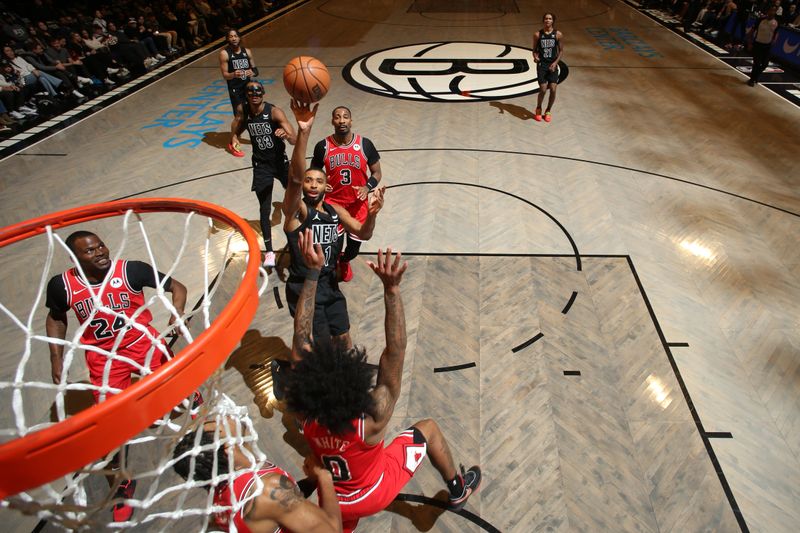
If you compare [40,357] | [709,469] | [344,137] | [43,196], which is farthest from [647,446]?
[43,196]

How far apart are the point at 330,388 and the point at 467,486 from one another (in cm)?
144

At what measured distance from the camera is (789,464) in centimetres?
323

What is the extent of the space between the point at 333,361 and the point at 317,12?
1784cm

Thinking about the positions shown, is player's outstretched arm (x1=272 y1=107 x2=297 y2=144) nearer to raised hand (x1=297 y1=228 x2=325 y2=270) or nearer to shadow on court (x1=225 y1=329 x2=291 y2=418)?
shadow on court (x1=225 y1=329 x2=291 y2=418)

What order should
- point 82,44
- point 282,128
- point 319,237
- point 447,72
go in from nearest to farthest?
point 319,237
point 282,128
point 82,44
point 447,72

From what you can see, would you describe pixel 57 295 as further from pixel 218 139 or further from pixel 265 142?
pixel 218 139

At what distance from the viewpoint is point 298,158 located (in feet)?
9.82

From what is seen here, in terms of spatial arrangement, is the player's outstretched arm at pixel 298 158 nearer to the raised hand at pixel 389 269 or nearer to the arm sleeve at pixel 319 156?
the raised hand at pixel 389 269

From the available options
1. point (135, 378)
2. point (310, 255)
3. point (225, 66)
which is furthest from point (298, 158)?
point (225, 66)

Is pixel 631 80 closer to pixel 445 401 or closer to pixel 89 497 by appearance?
pixel 445 401

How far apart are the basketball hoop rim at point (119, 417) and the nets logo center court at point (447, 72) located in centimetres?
849

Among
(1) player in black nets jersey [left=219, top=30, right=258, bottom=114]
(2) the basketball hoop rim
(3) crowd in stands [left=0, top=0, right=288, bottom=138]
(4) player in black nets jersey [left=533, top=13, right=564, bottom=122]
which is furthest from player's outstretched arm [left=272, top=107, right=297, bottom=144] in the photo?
(3) crowd in stands [left=0, top=0, right=288, bottom=138]

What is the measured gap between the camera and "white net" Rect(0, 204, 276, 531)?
6.31ft

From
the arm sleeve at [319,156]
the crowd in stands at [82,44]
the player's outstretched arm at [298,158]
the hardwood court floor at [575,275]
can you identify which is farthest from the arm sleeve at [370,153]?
the crowd in stands at [82,44]
